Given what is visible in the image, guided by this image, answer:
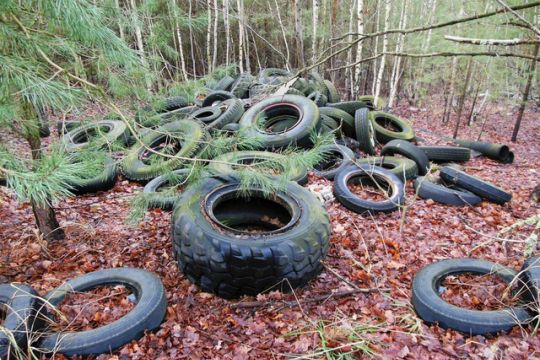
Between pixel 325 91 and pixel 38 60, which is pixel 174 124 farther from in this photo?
pixel 325 91

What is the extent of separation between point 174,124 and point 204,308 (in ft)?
13.4

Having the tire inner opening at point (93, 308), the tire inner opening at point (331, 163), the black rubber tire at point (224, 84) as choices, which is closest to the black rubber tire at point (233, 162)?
the tire inner opening at point (331, 163)

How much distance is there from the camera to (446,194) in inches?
199

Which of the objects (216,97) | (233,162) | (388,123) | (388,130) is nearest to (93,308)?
(233,162)

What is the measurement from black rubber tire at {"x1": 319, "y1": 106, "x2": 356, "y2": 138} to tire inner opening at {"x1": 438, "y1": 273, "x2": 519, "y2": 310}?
14.8ft

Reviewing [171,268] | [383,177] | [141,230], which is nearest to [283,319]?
[171,268]

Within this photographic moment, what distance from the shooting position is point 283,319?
289 centimetres

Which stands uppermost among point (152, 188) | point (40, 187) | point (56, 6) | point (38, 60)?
point (56, 6)

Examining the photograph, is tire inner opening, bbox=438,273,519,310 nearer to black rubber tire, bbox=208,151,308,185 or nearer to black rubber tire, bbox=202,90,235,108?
black rubber tire, bbox=208,151,308,185

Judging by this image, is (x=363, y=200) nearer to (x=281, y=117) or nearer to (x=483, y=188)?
(x=483, y=188)

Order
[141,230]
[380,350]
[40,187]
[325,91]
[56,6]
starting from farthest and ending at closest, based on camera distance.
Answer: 1. [325,91]
2. [141,230]
3. [380,350]
4. [56,6]
5. [40,187]

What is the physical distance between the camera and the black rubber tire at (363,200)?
4.66m

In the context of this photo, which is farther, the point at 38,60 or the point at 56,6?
the point at 38,60

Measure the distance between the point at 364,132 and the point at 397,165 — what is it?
1.21 m
